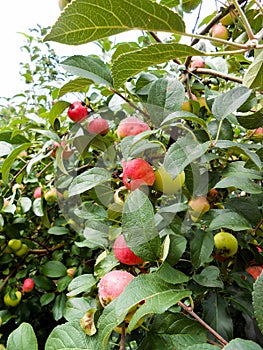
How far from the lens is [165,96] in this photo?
2.05 ft

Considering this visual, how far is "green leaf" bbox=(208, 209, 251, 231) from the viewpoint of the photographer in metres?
0.56

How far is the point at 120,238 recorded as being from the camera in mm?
571

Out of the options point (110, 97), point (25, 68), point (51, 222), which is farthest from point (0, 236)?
point (25, 68)

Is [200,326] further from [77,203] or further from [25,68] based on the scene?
[25,68]

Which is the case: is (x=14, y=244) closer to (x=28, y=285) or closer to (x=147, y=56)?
(x=28, y=285)

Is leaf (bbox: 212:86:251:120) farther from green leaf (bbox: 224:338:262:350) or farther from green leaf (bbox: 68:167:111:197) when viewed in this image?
green leaf (bbox: 224:338:262:350)

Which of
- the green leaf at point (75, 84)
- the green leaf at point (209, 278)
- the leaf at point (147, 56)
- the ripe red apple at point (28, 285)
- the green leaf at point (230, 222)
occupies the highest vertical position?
the leaf at point (147, 56)

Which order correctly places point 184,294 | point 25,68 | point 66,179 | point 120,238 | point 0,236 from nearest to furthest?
point 184,294 < point 120,238 < point 66,179 < point 0,236 < point 25,68

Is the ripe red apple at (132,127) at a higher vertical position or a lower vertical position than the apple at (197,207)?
higher

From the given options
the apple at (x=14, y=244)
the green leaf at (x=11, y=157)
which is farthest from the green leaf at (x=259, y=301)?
the apple at (x=14, y=244)

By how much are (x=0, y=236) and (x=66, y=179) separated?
35 centimetres

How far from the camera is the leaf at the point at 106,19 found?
0.40 m

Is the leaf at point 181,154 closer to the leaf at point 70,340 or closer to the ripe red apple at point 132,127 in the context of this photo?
the ripe red apple at point 132,127

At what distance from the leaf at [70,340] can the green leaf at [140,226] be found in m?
0.13
